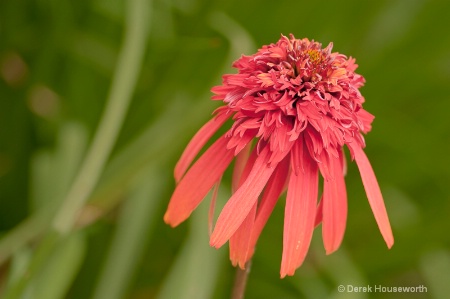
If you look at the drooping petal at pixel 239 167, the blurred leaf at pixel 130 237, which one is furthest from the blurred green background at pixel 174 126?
the drooping petal at pixel 239 167

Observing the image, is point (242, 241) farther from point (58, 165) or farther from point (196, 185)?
point (58, 165)

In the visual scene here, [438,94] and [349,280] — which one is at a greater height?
[438,94]

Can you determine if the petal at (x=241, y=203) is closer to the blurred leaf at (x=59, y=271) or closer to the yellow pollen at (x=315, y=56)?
the yellow pollen at (x=315, y=56)

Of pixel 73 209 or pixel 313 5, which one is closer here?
pixel 73 209

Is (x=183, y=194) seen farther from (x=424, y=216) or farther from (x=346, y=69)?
(x=424, y=216)

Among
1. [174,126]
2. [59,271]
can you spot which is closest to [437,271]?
[174,126]

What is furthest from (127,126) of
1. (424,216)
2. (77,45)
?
(424,216)
